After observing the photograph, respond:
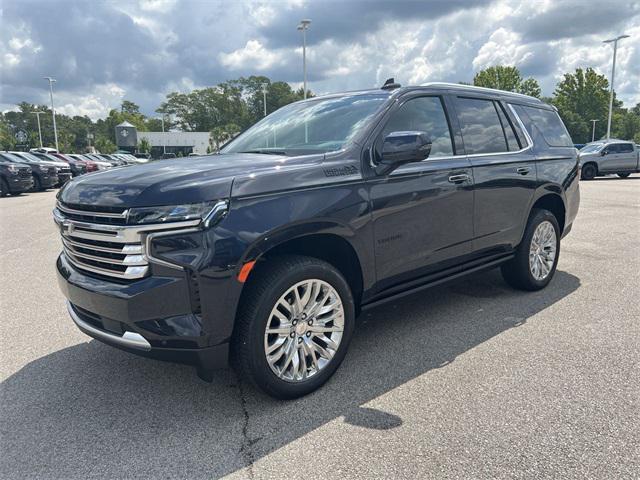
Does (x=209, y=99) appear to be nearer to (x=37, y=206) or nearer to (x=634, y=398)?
(x=37, y=206)

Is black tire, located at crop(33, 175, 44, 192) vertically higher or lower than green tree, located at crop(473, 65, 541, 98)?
lower

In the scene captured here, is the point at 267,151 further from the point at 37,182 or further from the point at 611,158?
the point at 611,158

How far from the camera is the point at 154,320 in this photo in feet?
8.48

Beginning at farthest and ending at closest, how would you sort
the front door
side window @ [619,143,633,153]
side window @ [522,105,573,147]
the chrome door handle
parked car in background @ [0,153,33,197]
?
side window @ [619,143,633,153] → parked car in background @ [0,153,33,197] → side window @ [522,105,573,147] → the chrome door handle → the front door

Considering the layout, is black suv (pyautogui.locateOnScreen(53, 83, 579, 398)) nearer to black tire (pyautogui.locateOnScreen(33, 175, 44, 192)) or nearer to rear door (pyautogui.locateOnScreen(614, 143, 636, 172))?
black tire (pyautogui.locateOnScreen(33, 175, 44, 192))

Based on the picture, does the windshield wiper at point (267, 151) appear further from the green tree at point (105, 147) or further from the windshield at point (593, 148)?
the green tree at point (105, 147)

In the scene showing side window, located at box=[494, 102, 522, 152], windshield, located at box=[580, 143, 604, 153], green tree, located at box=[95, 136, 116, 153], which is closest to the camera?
side window, located at box=[494, 102, 522, 152]

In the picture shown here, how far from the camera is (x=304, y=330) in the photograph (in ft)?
9.99

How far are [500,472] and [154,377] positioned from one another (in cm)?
227

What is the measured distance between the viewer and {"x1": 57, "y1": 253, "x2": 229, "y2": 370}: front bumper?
8.36ft

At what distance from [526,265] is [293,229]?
118 inches

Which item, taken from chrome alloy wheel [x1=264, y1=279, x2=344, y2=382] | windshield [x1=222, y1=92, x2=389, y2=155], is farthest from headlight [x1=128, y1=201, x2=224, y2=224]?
windshield [x1=222, y1=92, x2=389, y2=155]

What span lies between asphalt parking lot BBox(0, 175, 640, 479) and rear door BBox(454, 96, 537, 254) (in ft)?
2.49

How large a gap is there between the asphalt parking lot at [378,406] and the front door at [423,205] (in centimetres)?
69
